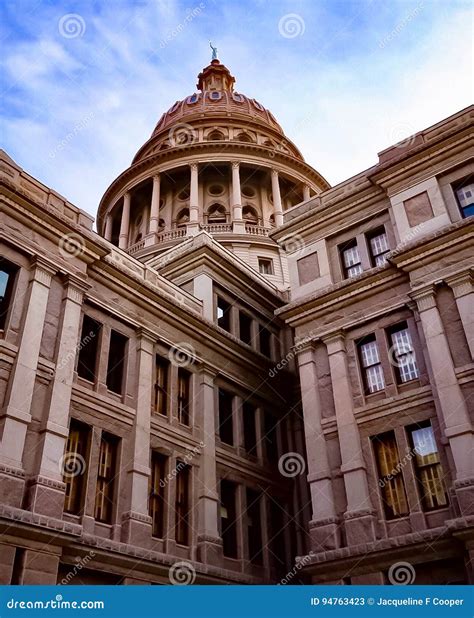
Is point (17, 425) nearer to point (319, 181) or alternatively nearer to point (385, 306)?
point (385, 306)

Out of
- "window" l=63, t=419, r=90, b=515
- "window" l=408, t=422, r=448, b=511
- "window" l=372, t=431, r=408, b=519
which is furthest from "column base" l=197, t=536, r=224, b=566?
"window" l=408, t=422, r=448, b=511

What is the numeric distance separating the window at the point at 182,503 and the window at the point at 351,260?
9979mm

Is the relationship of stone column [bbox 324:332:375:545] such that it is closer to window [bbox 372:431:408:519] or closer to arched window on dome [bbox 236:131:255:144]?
window [bbox 372:431:408:519]

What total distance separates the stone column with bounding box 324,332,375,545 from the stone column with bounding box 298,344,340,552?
0.69 metres

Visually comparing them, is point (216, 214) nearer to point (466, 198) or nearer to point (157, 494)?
point (466, 198)

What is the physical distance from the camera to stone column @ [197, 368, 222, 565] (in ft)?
72.7

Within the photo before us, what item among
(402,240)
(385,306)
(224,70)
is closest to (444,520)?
(385,306)

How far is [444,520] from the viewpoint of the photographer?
1869cm

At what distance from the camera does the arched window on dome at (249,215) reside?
52050mm

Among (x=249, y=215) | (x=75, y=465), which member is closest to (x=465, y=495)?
(x=75, y=465)

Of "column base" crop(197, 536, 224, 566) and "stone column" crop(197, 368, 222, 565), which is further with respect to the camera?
"stone column" crop(197, 368, 222, 565)

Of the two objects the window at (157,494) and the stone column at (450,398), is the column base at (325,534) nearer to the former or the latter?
the stone column at (450,398)

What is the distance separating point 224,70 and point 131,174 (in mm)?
27285

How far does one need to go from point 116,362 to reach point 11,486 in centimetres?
730
